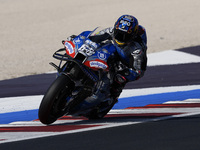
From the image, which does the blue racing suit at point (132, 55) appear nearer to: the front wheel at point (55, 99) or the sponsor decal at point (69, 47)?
the sponsor decal at point (69, 47)

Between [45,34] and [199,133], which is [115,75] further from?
[45,34]

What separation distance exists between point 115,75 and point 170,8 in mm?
21168

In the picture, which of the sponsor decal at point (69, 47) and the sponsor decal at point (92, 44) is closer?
the sponsor decal at point (69, 47)

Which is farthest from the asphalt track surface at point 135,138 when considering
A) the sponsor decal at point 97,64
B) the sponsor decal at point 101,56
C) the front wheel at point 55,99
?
the sponsor decal at point 101,56

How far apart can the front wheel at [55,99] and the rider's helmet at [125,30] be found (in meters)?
1.04

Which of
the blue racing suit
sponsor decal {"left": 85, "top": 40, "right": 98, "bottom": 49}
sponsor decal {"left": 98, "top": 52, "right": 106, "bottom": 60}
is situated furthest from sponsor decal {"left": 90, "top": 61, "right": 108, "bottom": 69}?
the blue racing suit

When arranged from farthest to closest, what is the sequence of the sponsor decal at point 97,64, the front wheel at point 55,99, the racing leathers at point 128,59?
the racing leathers at point 128,59, the sponsor decal at point 97,64, the front wheel at point 55,99

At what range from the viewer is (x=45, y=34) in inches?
898

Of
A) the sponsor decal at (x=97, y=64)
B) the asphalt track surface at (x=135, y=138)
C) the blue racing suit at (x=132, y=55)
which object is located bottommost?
the asphalt track surface at (x=135, y=138)

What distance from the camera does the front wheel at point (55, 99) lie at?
6.94 metres

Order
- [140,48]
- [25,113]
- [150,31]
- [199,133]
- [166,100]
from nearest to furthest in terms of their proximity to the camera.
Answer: [199,133], [140,48], [25,113], [166,100], [150,31]

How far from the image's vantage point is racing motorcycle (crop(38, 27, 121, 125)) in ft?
→ 23.1

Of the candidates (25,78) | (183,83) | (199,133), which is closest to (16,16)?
(25,78)

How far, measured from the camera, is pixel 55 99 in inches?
277
